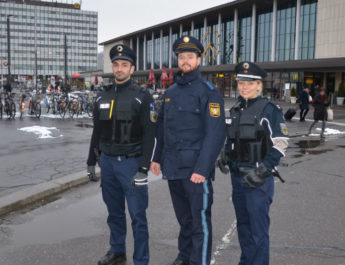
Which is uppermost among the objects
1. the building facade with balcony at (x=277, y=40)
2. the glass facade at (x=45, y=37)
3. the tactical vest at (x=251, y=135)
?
the glass facade at (x=45, y=37)

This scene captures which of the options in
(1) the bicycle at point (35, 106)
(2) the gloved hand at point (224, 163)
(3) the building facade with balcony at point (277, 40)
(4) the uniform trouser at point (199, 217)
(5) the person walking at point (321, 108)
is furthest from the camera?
(3) the building facade with balcony at point (277, 40)

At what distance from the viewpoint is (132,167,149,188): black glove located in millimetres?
3399

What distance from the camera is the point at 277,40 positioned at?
42969mm

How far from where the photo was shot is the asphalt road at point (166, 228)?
3.82 m

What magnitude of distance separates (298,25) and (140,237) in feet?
135

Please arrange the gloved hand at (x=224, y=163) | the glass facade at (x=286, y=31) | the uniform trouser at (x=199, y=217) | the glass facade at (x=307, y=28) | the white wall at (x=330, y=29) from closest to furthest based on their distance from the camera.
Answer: the uniform trouser at (x=199, y=217)
the gloved hand at (x=224, y=163)
the white wall at (x=330, y=29)
the glass facade at (x=307, y=28)
the glass facade at (x=286, y=31)

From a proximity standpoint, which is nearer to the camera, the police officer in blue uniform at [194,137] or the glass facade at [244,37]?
the police officer in blue uniform at [194,137]

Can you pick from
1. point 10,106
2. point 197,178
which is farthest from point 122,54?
point 10,106

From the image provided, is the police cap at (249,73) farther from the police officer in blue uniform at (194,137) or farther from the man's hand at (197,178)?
the man's hand at (197,178)

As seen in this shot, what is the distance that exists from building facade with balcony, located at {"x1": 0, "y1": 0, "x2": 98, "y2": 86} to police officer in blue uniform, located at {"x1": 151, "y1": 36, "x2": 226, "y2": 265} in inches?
5931

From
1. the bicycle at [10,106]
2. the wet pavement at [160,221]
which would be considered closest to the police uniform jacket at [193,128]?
the wet pavement at [160,221]

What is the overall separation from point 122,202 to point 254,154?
1413mm

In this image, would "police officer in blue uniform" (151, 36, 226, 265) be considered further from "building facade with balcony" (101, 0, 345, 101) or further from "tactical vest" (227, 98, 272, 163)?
"building facade with balcony" (101, 0, 345, 101)

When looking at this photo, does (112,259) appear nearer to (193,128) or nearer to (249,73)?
(193,128)
